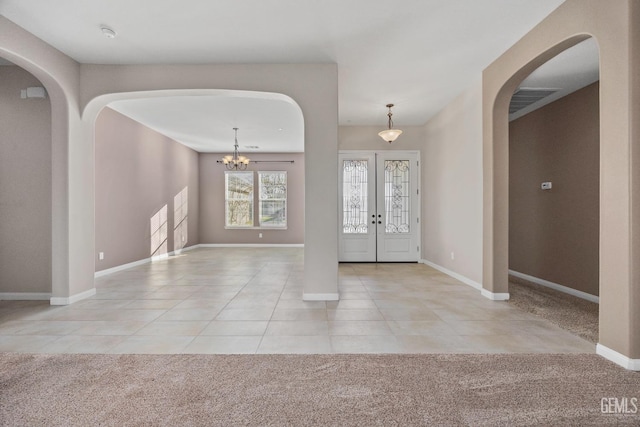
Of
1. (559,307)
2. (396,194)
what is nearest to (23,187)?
(396,194)

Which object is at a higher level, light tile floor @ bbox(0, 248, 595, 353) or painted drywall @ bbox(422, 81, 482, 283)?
painted drywall @ bbox(422, 81, 482, 283)

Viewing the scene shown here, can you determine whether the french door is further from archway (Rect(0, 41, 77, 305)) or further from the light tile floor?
archway (Rect(0, 41, 77, 305))

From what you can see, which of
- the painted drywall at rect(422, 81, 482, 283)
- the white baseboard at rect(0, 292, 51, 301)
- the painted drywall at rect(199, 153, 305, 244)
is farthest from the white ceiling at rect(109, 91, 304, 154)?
the white baseboard at rect(0, 292, 51, 301)

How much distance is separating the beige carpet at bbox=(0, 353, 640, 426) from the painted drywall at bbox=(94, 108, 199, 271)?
3929 millimetres

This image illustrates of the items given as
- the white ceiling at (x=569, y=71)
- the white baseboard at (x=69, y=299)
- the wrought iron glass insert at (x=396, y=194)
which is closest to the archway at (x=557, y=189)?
the white ceiling at (x=569, y=71)

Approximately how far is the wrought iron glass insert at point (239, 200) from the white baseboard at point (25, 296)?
6.28m

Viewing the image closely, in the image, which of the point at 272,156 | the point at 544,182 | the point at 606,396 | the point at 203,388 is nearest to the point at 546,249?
the point at 544,182

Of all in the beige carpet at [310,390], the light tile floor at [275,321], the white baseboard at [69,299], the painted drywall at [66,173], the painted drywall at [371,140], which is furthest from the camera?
the painted drywall at [371,140]

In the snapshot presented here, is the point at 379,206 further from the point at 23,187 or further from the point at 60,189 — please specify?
the point at 23,187

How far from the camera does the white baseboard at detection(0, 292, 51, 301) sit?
4172mm

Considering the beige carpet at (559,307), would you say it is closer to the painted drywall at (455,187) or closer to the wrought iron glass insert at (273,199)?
the painted drywall at (455,187)

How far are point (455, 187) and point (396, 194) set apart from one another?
173 cm

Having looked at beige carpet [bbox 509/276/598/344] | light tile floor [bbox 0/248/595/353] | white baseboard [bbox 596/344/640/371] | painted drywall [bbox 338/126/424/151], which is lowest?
beige carpet [bbox 509/276/598/344]

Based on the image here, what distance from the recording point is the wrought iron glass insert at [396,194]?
697cm
